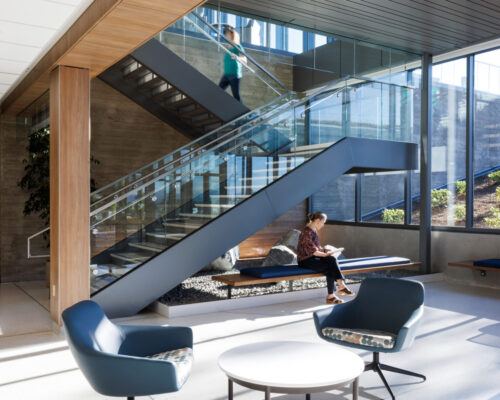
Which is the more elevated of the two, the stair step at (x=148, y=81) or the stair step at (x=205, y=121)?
the stair step at (x=148, y=81)

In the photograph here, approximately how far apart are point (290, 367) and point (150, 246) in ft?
12.1

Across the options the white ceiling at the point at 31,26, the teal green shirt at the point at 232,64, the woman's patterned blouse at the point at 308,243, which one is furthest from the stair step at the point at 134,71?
the woman's patterned blouse at the point at 308,243

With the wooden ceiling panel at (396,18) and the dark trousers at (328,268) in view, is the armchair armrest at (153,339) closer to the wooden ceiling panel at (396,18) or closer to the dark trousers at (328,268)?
the dark trousers at (328,268)

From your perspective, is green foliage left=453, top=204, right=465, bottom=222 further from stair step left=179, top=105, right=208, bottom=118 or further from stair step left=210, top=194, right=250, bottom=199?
stair step left=179, top=105, right=208, bottom=118

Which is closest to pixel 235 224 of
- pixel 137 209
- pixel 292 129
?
pixel 137 209

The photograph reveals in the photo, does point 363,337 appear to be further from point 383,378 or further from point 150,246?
point 150,246

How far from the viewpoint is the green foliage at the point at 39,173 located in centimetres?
847

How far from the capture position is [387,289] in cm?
438

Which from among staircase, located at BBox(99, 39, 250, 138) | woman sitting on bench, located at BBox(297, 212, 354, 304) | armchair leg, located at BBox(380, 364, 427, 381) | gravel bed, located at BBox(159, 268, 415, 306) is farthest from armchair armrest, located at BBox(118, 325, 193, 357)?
staircase, located at BBox(99, 39, 250, 138)

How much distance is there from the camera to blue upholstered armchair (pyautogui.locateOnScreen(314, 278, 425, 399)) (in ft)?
12.6

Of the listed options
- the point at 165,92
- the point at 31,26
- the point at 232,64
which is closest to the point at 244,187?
the point at 232,64

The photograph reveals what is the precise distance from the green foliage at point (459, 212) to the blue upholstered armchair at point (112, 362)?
23.9 ft

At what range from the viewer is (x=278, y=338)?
5.36m

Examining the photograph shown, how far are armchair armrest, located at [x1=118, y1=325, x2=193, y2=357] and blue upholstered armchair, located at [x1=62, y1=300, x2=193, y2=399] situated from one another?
6 centimetres
